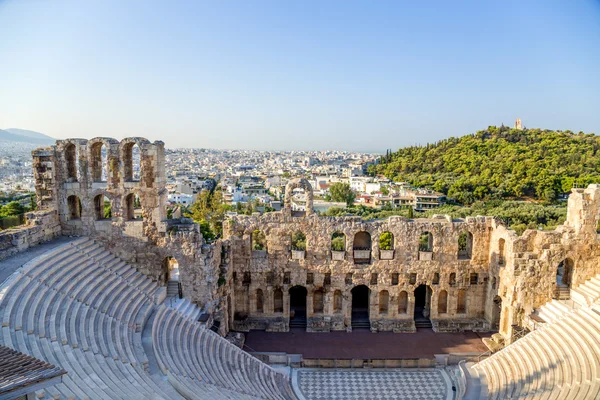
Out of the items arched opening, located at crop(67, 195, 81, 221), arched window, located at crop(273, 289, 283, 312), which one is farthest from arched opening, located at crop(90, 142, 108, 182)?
arched window, located at crop(273, 289, 283, 312)

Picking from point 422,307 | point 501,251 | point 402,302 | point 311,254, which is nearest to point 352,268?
point 311,254

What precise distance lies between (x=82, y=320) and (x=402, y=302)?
55.0 feet

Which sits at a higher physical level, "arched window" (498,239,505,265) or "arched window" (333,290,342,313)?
"arched window" (498,239,505,265)

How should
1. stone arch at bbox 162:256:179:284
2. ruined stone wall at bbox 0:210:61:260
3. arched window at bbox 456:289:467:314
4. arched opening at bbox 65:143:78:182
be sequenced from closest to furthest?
ruined stone wall at bbox 0:210:61:260 < arched opening at bbox 65:143:78:182 < stone arch at bbox 162:256:179:284 < arched window at bbox 456:289:467:314

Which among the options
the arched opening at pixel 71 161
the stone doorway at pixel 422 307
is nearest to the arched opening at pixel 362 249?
the stone doorway at pixel 422 307

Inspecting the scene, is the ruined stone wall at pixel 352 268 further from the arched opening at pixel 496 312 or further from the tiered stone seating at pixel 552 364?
the tiered stone seating at pixel 552 364

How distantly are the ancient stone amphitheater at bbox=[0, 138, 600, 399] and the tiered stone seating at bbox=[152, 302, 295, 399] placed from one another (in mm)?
78

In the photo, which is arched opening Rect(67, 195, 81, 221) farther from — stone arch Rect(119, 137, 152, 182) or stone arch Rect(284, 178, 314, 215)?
stone arch Rect(284, 178, 314, 215)

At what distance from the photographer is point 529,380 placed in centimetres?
1555

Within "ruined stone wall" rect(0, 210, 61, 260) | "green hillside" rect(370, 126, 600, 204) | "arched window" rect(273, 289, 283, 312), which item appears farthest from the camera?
"green hillside" rect(370, 126, 600, 204)

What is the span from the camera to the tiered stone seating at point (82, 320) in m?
11.1

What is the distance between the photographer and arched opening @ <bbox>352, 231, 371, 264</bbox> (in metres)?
23.2

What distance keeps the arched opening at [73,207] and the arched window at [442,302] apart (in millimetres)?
19815

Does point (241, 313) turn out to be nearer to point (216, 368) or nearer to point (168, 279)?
point (168, 279)
